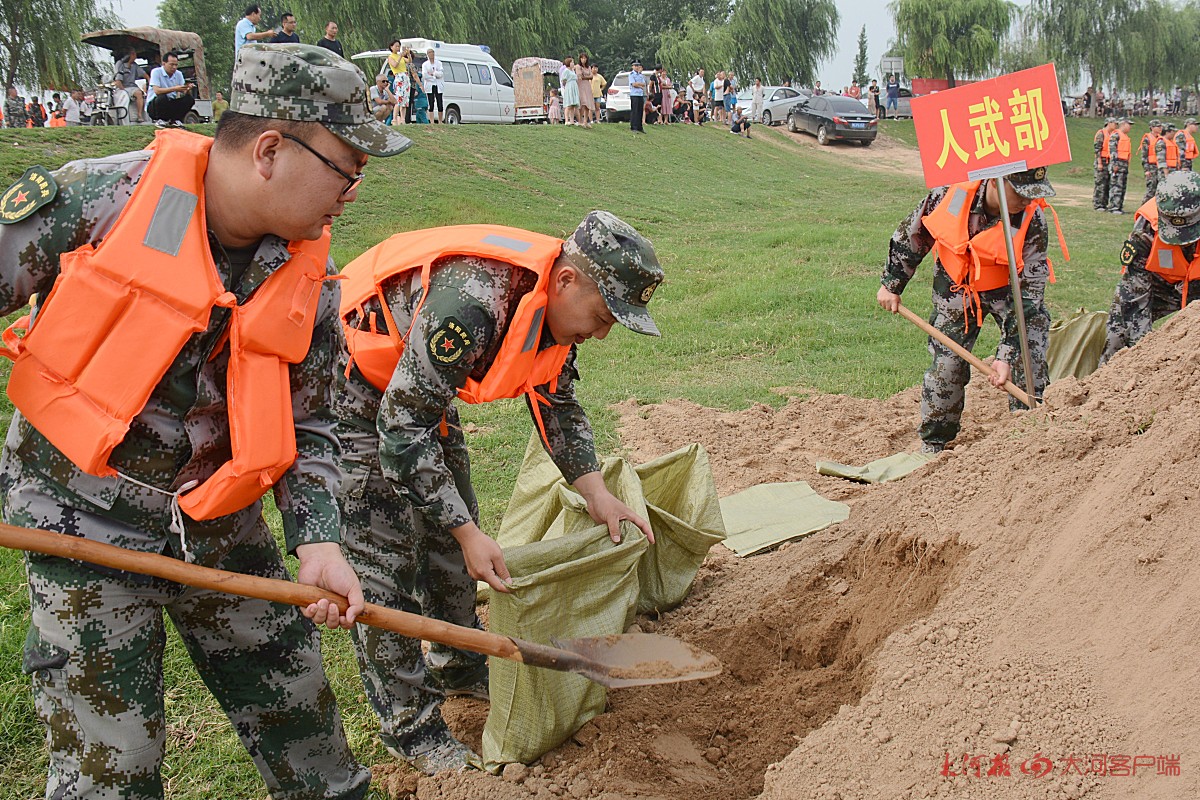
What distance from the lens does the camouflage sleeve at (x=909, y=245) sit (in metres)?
5.34

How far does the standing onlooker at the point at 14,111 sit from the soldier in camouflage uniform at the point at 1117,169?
2031cm

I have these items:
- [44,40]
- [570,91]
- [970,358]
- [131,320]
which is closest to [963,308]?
[970,358]

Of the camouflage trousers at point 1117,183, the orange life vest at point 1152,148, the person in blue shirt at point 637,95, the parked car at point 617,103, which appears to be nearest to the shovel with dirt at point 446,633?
the orange life vest at point 1152,148

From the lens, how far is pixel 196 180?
6.31ft

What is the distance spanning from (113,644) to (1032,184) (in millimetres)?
4493

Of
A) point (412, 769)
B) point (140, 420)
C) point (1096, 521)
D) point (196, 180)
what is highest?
point (196, 180)

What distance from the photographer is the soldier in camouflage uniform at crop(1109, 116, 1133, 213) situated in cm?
1747

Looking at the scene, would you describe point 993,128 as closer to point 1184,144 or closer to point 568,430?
point 568,430

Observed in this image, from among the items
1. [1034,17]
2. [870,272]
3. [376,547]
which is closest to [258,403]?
[376,547]

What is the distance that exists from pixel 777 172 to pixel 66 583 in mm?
20808

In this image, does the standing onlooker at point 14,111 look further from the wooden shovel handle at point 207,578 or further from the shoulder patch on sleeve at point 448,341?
the wooden shovel handle at point 207,578

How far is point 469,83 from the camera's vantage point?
21.4m

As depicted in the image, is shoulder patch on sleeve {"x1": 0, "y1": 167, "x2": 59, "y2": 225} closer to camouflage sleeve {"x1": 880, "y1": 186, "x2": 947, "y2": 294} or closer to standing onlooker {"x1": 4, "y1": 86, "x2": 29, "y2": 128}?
camouflage sleeve {"x1": 880, "y1": 186, "x2": 947, "y2": 294}

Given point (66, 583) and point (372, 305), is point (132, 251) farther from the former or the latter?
point (372, 305)
